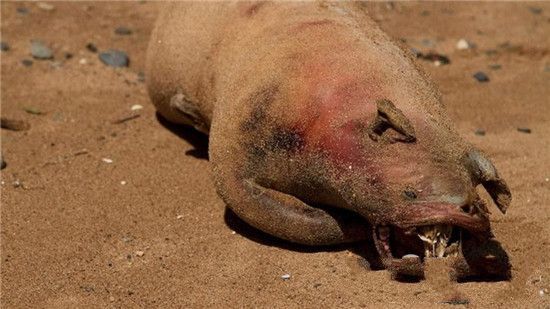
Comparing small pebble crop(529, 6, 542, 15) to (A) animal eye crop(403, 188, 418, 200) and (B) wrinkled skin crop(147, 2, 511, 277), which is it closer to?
(B) wrinkled skin crop(147, 2, 511, 277)

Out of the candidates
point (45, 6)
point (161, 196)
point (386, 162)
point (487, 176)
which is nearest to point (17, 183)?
point (161, 196)

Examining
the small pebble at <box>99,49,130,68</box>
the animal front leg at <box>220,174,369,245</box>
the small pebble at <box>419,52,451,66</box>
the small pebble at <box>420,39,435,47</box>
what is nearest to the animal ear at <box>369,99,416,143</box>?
the animal front leg at <box>220,174,369,245</box>

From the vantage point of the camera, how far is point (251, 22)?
511 cm

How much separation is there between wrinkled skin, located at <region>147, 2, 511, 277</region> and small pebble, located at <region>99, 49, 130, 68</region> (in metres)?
2.28

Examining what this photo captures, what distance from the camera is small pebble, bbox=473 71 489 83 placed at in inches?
279

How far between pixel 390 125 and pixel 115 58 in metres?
3.79

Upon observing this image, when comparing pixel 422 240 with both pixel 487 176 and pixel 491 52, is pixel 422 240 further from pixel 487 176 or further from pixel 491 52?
pixel 491 52

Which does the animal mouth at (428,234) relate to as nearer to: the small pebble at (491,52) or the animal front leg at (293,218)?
the animal front leg at (293,218)

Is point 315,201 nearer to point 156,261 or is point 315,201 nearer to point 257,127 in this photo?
point 257,127

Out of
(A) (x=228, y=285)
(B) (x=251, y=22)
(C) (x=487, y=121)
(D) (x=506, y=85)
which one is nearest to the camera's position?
(A) (x=228, y=285)

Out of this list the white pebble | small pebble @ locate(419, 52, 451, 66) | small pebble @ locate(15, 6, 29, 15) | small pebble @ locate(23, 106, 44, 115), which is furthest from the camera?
small pebble @ locate(15, 6, 29, 15)

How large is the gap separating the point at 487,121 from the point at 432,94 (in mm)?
1981

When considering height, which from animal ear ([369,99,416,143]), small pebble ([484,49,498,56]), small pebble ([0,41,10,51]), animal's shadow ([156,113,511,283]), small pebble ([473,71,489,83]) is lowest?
small pebble ([0,41,10,51])

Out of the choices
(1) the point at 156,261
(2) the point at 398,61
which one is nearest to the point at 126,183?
(1) the point at 156,261
